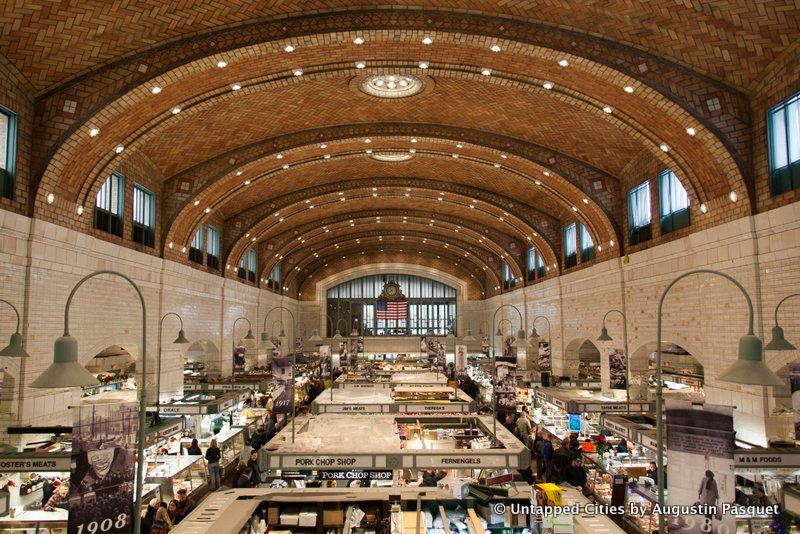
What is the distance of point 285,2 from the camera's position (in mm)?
10461

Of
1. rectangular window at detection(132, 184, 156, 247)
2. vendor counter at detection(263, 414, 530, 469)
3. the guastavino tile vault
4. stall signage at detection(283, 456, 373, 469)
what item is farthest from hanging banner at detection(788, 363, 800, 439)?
rectangular window at detection(132, 184, 156, 247)

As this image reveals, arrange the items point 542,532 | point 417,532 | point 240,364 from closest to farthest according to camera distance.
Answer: point 417,532
point 542,532
point 240,364

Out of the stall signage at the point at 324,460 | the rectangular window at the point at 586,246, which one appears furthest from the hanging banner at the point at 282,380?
the rectangular window at the point at 586,246

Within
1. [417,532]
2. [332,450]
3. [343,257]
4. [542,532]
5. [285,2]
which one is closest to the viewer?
[417,532]

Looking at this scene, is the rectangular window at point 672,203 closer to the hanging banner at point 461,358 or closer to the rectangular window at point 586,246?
the rectangular window at point 586,246

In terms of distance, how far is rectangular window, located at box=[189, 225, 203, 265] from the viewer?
21859 millimetres

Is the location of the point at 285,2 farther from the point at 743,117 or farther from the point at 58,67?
the point at 743,117

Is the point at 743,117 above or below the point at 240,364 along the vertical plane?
above

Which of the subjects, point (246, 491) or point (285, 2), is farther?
point (285, 2)

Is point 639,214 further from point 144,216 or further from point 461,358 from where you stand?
point 144,216

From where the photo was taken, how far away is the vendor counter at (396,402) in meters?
13.8

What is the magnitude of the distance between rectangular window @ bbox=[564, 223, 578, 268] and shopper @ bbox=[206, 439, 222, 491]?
1585 centimetres

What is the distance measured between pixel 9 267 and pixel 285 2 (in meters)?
7.20

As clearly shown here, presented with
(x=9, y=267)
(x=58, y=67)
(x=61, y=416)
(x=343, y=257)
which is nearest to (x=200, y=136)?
(x=58, y=67)
